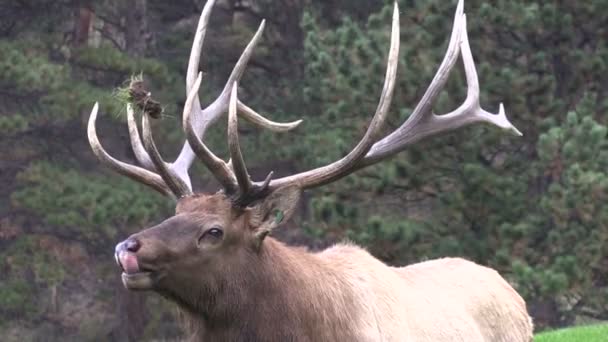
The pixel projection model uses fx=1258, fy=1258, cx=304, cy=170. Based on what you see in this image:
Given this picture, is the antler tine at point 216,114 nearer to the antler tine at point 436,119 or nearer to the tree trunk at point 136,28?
the antler tine at point 436,119

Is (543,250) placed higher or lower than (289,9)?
lower

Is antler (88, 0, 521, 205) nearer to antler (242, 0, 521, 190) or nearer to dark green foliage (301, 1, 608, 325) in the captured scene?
antler (242, 0, 521, 190)

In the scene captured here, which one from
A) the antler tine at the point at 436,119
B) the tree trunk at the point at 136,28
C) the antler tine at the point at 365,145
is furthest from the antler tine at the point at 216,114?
the tree trunk at the point at 136,28

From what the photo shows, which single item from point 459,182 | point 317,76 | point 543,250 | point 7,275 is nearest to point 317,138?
point 317,76

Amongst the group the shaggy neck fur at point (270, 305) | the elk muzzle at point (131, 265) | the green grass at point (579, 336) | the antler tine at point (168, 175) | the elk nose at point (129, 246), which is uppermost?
the antler tine at point (168, 175)

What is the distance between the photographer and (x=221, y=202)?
567 cm

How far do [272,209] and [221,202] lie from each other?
9.3 inches

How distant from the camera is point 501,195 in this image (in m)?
16.9

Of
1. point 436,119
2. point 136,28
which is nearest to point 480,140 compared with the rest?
point 136,28

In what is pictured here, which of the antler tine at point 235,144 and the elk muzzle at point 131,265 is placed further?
the antler tine at point 235,144

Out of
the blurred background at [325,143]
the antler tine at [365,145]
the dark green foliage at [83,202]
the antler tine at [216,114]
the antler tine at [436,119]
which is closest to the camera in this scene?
the antler tine at [365,145]

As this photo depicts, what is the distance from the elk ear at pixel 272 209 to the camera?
18.7 feet

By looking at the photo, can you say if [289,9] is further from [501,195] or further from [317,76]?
[501,195]

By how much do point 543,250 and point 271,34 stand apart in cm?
853
